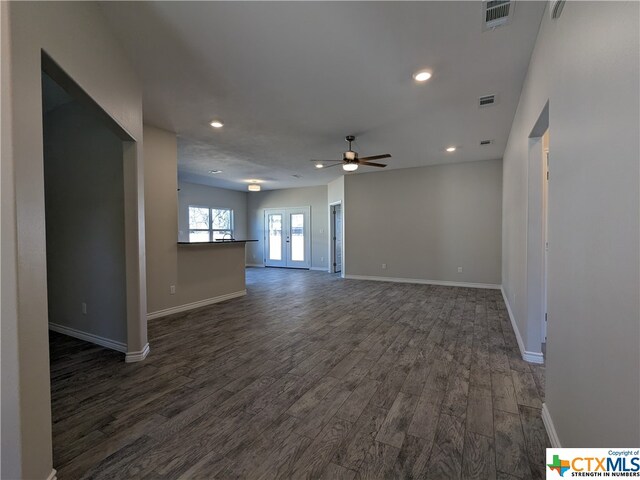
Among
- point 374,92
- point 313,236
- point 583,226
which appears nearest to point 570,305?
point 583,226

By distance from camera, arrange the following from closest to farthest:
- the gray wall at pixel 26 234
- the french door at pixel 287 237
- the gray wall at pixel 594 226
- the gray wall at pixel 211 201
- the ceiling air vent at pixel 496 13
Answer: the gray wall at pixel 594 226 < the gray wall at pixel 26 234 < the ceiling air vent at pixel 496 13 < the gray wall at pixel 211 201 < the french door at pixel 287 237

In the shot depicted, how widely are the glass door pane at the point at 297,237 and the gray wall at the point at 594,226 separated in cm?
814

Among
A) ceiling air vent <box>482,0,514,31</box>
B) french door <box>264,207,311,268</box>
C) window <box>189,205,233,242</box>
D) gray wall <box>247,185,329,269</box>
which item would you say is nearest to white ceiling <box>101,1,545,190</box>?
ceiling air vent <box>482,0,514,31</box>

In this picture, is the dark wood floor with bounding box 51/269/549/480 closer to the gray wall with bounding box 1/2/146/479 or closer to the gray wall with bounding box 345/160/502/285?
the gray wall with bounding box 1/2/146/479

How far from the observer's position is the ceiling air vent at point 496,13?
1.85 metres

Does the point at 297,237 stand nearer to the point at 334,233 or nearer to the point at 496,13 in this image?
the point at 334,233

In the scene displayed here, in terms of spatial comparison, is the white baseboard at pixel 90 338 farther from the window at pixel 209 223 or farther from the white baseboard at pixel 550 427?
the window at pixel 209 223

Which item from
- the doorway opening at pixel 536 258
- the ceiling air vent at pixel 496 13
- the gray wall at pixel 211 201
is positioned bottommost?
the doorway opening at pixel 536 258

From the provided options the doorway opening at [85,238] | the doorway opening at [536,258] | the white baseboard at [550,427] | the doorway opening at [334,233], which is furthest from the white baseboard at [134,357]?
the doorway opening at [334,233]

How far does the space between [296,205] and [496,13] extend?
7.93m

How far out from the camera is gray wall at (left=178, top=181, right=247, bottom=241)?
830cm

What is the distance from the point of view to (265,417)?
5.96 feet

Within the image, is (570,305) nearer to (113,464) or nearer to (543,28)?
(543,28)

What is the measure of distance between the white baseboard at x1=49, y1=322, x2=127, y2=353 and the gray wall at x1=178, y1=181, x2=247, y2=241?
15.7 ft
